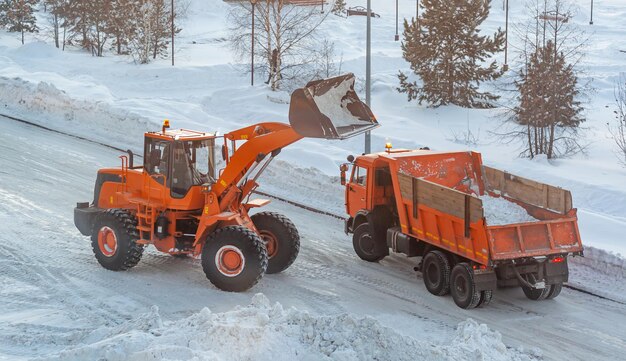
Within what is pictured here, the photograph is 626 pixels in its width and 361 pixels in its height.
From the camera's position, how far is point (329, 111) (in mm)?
13719

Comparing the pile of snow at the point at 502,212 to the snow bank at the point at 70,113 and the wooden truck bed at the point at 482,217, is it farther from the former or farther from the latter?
the snow bank at the point at 70,113

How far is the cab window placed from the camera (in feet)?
53.5

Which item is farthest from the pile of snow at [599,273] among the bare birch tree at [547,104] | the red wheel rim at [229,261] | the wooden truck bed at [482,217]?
the bare birch tree at [547,104]

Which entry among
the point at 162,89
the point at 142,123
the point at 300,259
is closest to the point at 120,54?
the point at 162,89

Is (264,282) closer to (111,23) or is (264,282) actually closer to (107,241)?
(107,241)

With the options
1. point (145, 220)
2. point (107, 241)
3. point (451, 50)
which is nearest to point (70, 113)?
point (107, 241)

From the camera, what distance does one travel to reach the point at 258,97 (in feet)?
120

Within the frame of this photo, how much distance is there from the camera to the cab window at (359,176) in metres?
16.3

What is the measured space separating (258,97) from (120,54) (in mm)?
22506

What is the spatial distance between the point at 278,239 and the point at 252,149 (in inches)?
76.1

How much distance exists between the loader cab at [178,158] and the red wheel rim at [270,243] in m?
1.43

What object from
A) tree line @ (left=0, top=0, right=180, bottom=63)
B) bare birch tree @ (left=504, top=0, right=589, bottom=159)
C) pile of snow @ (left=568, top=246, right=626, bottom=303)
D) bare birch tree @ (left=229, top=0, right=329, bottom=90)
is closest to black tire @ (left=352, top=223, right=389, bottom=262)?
pile of snow @ (left=568, top=246, right=626, bottom=303)

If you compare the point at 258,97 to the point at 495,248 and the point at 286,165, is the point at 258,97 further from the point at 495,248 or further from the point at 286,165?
the point at 495,248

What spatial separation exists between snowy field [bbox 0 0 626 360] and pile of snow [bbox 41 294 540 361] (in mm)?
20
